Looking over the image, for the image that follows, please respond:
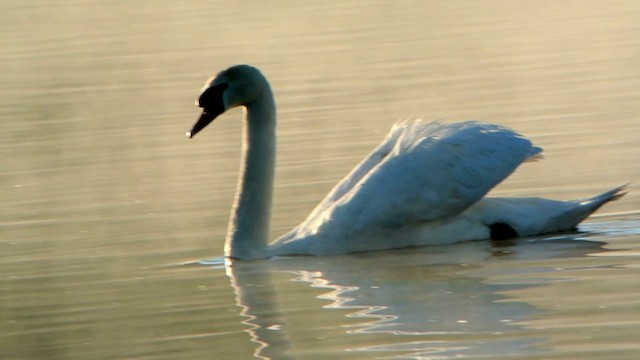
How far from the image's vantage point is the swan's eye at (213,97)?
35.0ft

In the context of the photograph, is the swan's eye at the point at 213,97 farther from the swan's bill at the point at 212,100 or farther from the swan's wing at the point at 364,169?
the swan's wing at the point at 364,169

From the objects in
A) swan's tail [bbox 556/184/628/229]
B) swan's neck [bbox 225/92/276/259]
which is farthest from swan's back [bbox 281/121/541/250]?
swan's tail [bbox 556/184/628/229]

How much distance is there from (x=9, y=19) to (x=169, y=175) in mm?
22066

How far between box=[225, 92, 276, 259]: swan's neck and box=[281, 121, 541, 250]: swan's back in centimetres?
29

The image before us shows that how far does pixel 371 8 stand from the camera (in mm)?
29422

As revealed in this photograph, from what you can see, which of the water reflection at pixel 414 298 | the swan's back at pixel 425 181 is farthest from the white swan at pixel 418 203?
the water reflection at pixel 414 298

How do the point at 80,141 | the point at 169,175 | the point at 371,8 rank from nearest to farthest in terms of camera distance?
the point at 169,175 < the point at 80,141 < the point at 371,8

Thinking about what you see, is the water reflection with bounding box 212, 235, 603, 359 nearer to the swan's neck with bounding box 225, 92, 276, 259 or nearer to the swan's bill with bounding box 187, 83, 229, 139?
the swan's neck with bounding box 225, 92, 276, 259

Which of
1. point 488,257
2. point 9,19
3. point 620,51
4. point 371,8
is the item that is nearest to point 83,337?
point 488,257

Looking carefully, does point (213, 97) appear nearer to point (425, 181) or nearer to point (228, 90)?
point (228, 90)

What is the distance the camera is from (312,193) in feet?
40.0

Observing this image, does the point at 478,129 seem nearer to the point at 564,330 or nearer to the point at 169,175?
the point at 564,330

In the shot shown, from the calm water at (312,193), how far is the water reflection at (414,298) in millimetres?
22

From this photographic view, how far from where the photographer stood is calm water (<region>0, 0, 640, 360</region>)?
26.2 ft
